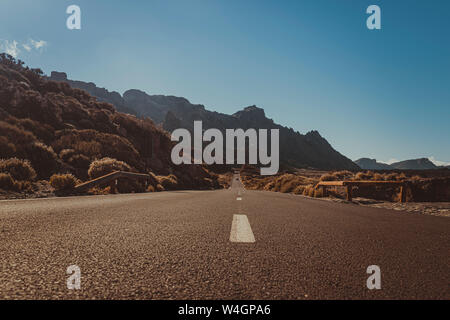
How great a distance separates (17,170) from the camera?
32.4 feet

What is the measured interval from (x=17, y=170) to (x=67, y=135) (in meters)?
8.60

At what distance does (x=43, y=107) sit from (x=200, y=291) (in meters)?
24.5

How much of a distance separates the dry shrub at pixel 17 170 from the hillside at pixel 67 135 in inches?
3.9

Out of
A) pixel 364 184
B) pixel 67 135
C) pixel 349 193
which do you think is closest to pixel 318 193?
pixel 349 193

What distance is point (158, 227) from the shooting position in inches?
125

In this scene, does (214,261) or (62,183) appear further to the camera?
(62,183)

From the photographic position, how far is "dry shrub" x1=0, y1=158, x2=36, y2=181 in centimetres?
957

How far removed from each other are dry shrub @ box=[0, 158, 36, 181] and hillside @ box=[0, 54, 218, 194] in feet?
0.33

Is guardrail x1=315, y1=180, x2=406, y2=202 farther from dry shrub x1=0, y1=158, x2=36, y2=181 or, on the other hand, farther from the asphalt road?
dry shrub x1=0, y1=158, x2=36, y2=181
